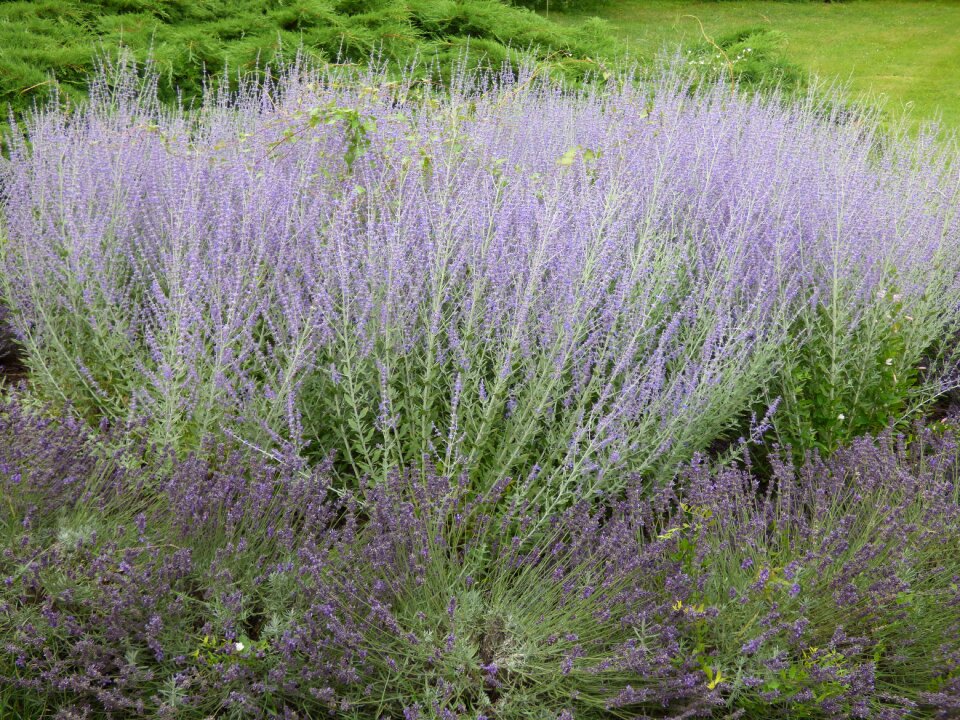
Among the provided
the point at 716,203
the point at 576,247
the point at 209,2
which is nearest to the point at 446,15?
the point at 209,2

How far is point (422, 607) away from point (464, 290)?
1.21 metres

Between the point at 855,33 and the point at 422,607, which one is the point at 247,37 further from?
the point at 855,33

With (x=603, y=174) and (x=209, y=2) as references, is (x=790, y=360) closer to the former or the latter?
(x=603, y=174)

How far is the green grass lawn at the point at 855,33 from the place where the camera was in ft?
33.9

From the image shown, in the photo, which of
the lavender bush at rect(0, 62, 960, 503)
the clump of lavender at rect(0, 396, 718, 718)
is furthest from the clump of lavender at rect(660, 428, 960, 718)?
the lavender bush at rect(0, 62, 960, 503)

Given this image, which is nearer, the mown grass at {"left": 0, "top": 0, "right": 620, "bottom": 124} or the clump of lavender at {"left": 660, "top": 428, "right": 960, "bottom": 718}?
the clump of lavender at {"left": 660, "top": 428, "right": 960, "bottom": 718}

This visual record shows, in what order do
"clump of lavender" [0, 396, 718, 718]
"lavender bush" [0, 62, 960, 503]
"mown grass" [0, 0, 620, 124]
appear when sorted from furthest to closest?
"mown grass" [0, 0, 620, 124], "lavender bush" [0, 62, 960, 503], "clump of lavender" [0, 396, 718, 718]

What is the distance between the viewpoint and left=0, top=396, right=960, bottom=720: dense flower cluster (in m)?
1.80

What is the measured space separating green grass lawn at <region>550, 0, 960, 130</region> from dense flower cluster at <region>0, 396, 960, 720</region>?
8.58 meters

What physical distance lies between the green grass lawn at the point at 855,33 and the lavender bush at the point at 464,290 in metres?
6.56

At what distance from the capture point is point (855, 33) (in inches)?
520

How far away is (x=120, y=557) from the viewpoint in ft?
6.29

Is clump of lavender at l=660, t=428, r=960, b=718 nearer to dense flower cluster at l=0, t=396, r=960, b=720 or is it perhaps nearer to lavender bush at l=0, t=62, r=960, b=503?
dense flower cluster at l=0, t=396, r=960, b=720

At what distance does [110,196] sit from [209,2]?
14.6ft
